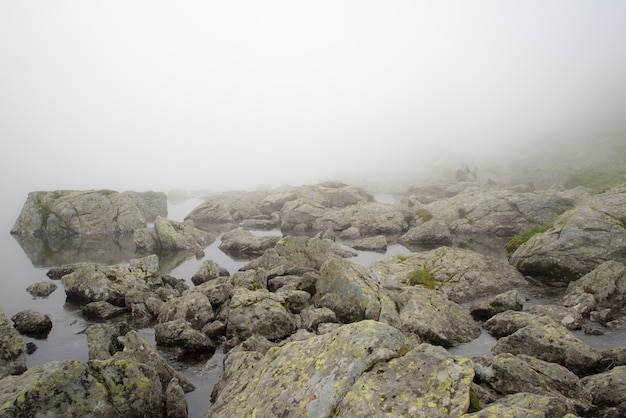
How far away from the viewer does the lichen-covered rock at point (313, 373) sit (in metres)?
11.3

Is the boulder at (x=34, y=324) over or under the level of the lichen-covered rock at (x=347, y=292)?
under

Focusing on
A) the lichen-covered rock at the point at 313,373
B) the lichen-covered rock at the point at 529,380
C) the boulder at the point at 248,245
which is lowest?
the boulder at the point at 248,245

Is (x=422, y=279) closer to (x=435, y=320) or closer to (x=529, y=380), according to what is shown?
(x=435, y=320)

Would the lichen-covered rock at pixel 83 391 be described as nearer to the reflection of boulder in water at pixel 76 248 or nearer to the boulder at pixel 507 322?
the boulder at pixel 507 322

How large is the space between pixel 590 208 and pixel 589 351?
84.6 feet

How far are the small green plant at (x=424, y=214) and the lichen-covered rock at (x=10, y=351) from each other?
63211mm

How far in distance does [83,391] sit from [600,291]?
32522mm

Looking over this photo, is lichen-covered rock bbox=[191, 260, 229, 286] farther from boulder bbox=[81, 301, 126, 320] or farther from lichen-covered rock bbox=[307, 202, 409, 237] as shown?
lichen-covered rock bbox=[307, 202, 409, 237]

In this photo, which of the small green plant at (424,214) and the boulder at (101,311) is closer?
the boulder at (101,311)

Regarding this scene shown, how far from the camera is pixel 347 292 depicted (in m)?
27.1

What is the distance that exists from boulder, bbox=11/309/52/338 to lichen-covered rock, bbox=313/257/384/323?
20.7m

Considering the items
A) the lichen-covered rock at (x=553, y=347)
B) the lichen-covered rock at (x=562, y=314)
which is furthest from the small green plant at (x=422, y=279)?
the lichen-covered rock at (x=553, y=347)

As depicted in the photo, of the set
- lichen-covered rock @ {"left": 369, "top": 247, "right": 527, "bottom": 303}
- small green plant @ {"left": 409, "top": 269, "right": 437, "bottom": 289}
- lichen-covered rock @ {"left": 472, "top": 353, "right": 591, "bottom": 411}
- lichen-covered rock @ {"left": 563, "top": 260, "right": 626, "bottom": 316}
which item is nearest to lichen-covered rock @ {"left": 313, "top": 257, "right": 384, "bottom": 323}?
lichen-covered rock @ {"left": 369, "top": 247, "right": 527, "bottom": 303}

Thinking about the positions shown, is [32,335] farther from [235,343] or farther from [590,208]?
[590,208]
